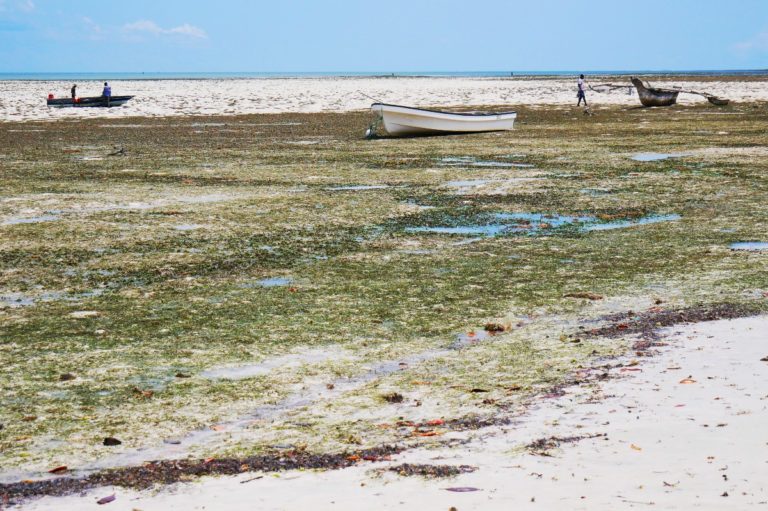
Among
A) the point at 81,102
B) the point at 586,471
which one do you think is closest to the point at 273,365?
the point at 586,471

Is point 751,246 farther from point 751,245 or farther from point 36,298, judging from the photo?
point 36,298

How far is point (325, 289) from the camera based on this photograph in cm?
1265

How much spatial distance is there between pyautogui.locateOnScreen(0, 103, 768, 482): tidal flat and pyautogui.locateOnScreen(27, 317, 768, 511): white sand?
57cm

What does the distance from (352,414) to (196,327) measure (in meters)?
3.37

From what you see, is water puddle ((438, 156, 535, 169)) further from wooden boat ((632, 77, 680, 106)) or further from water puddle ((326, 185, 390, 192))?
wooden boat ((632, 77, 680, 106))

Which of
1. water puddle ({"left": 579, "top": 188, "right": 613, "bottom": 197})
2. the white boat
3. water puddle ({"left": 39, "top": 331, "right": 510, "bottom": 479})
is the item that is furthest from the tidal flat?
the white boat

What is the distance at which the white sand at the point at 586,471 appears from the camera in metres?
6.05

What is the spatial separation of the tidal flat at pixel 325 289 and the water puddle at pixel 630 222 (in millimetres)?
97

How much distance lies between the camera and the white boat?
40562mm

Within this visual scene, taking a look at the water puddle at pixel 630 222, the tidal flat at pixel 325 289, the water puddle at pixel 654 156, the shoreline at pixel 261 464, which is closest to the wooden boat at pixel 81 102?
the tidal flat at pixel 325 289

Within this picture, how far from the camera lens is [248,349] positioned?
1005cm

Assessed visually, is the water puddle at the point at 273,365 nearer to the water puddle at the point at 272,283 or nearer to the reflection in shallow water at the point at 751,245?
the water puddle at the point at 272,283

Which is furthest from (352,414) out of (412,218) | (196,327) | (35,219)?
(35,219)

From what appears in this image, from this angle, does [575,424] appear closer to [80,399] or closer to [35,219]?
[80,399]
